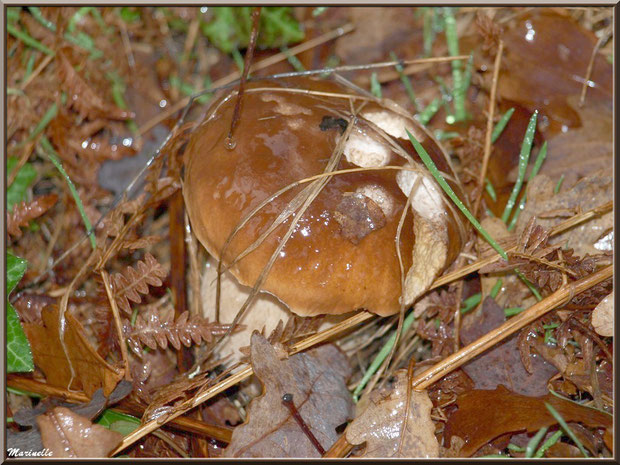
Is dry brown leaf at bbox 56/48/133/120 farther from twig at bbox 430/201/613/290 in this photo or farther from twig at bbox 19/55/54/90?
twig at bbox 430/201/613/290

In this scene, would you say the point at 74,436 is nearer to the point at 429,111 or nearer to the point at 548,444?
the point at 548,444

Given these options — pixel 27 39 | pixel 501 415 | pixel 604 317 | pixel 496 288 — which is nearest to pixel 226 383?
pixel 501 415

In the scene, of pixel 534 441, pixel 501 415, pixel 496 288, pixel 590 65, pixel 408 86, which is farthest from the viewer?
pixel 408 86

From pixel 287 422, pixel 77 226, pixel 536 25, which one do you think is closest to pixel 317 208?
pixel 287 422

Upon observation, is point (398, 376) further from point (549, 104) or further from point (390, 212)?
point (549, 104)

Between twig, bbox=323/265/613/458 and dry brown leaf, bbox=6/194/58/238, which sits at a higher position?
dry brown leaf, bbox=6/194/58/238

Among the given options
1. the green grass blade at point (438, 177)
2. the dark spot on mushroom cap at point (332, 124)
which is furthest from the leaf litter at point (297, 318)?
the dark spot on mushroom cap at point (332, 124)

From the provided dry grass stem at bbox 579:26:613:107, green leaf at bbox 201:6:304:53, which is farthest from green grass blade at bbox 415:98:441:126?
green leaf at bbox 201:6:304:53

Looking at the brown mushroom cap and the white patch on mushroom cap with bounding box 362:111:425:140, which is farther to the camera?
the white patch on mushroom cap with bounding box 362:111:425:140
